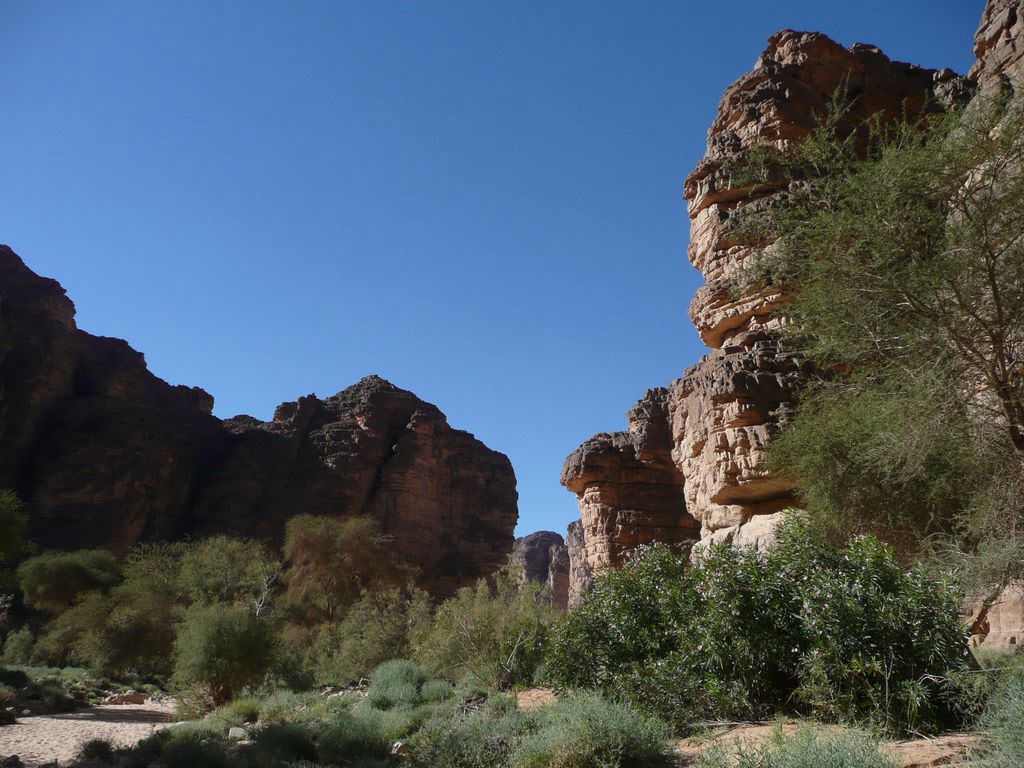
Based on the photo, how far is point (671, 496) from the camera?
29500 mm

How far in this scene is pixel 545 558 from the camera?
81125mm

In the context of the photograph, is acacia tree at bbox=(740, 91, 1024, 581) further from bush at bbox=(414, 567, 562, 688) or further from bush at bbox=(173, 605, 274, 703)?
bush at bbox=(173, 605, 274, 703)

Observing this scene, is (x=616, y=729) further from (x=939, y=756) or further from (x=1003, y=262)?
(x=1003, y=262)

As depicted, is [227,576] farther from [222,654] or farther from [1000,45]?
[1000,45]

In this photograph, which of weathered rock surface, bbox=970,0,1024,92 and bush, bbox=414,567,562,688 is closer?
bush, bbox=414,567,562,688

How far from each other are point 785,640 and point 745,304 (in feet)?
36.9

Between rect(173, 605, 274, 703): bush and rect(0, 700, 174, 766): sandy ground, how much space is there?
1.33 meters

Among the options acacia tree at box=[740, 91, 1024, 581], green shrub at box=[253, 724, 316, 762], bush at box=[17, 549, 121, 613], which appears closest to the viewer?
acacia tree at box=[740, 91, 1024, 581]

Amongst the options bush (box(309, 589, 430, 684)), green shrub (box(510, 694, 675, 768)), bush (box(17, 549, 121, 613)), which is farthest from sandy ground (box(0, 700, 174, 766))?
bush (box(17, 549, 121, 613))

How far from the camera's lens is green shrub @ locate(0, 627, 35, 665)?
2853cm

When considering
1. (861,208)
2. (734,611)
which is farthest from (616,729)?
(861,208)

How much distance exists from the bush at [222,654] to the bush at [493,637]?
4.69 metres

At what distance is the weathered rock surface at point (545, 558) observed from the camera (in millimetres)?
70125

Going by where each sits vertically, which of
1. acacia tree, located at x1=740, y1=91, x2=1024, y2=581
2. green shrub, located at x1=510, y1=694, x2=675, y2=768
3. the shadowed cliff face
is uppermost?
the shadowed cliff face
